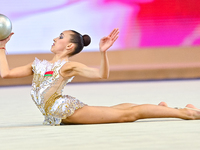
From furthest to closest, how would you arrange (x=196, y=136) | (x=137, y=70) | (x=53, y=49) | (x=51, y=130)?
(x=137, y=70) < (x=53, y=49) < (x=51, y=130) < (x=196, y=136)

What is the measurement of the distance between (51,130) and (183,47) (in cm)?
573

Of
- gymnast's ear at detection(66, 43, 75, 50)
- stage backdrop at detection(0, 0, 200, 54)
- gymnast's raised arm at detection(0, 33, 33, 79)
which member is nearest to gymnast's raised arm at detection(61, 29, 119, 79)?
gymnast's ear at detection(66, 43, 75, 50)

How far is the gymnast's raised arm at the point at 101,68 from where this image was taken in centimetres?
233

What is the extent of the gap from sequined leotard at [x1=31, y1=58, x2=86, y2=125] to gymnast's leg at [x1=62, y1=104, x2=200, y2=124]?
0.06 m

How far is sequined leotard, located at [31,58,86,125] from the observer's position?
242 cm

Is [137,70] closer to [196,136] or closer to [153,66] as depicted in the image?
[153,66]

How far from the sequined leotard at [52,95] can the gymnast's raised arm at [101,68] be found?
0.21ft

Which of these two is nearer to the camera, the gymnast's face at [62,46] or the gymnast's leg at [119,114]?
the gymnast's leg at [119,114]

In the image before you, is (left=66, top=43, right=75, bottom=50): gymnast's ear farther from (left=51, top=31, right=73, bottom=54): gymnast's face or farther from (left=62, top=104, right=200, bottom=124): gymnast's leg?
(left=62, top=104, right=200, bottom=124): gymnast's leg

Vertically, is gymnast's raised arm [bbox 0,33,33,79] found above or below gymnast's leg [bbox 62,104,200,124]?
above

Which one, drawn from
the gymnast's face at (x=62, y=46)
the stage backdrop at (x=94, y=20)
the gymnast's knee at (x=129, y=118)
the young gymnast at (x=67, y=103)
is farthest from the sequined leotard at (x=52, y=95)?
the stage backdrop at (x=94, y=20)

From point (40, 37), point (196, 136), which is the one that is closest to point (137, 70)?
point (40, 37)

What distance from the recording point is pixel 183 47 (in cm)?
759

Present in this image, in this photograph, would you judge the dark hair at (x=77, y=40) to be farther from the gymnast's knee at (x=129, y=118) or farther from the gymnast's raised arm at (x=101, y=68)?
Answer: the gymnast's knee at (x=129, y=118)
